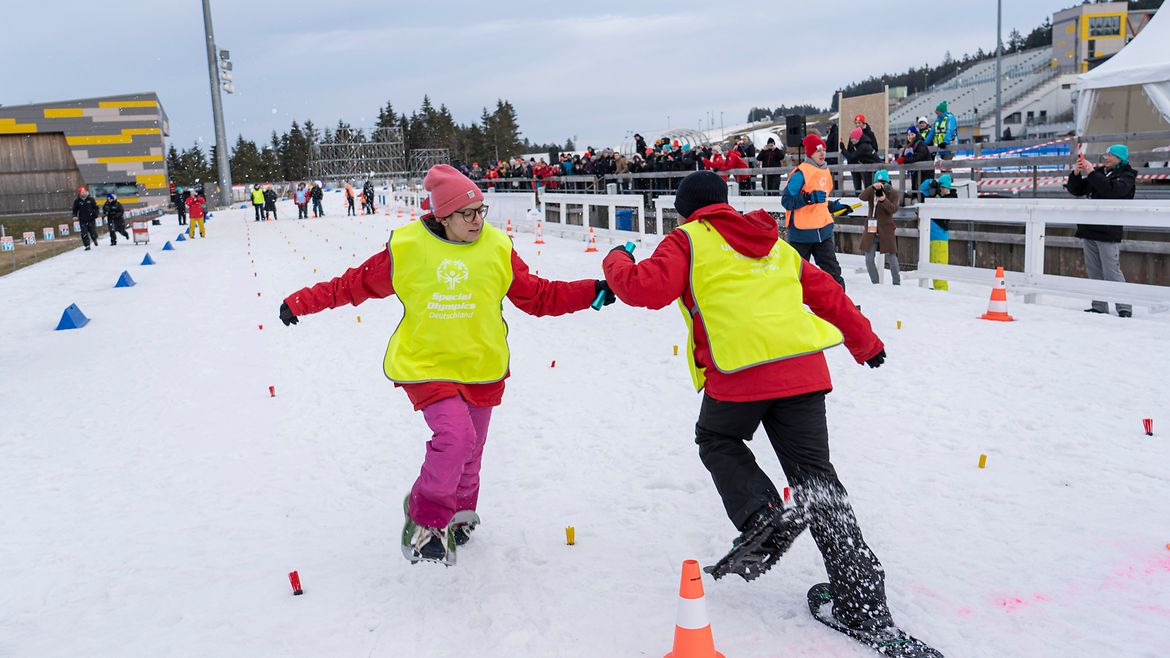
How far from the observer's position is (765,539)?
11.9ft

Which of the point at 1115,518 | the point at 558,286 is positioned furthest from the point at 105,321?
the point at 1115,518

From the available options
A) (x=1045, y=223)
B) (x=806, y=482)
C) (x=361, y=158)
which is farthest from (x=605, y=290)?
(x=361, y=158)

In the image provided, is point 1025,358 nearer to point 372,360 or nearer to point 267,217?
point 372,360

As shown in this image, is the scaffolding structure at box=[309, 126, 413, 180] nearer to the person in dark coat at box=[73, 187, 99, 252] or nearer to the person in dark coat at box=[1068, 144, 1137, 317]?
the person in dark coat at box=[73, 187, 99, 252]

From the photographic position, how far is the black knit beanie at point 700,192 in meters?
4.00

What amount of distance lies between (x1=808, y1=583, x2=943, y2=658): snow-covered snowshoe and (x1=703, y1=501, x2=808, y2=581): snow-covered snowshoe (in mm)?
289

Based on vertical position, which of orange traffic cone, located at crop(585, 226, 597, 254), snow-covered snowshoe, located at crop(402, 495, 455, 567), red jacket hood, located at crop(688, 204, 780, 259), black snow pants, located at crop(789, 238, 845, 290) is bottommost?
snow-covered snowshoe, located at crop(402, 495, 455, 567)

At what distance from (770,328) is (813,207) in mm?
7393

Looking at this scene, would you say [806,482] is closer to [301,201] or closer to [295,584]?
[295,584]

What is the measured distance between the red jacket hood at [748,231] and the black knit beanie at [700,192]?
18 centimetres

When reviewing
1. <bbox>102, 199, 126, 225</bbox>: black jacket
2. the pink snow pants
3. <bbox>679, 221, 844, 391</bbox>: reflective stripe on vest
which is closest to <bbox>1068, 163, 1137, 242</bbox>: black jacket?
<bbox>679, 221, 844, 391</bbox>: reflective stripe on vest

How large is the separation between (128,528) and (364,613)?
6.65ft

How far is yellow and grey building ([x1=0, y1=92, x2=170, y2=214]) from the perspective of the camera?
166 feet

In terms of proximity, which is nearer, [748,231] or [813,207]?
[748,231]
